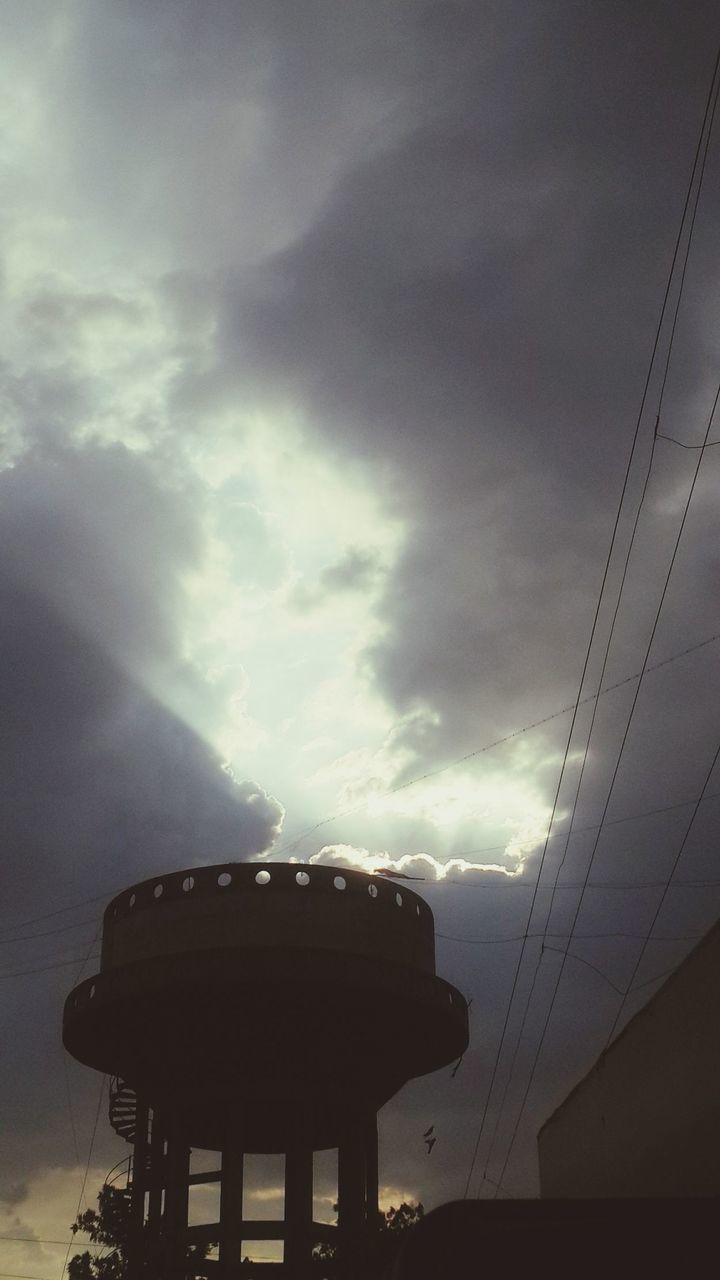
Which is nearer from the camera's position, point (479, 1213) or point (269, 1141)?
point (479, 1213)

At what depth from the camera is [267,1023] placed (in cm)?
3303

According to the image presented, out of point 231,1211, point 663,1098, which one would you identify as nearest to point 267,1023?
point 231,1211

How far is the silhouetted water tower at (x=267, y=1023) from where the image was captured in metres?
30.4

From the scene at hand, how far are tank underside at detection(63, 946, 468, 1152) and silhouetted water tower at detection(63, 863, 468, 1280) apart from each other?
0.06m

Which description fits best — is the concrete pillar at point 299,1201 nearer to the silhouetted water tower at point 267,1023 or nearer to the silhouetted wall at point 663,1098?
the silhouetted water tower at point 267,1023

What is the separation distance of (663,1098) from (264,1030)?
15398 millimetres

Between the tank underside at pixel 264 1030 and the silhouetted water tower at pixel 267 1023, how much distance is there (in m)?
0.06

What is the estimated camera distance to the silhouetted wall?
18906 mm

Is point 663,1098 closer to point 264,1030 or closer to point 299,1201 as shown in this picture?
point 264,1030

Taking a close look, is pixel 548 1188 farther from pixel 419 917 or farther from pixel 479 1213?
pixel 479 1213

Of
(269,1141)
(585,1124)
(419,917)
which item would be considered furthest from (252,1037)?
(269,1141)

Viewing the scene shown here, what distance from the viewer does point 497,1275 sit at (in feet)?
30.1

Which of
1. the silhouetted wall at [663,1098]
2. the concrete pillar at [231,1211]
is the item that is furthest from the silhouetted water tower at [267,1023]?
the silhouetted wall at [663,1098]

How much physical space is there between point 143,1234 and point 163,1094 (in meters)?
6.90
